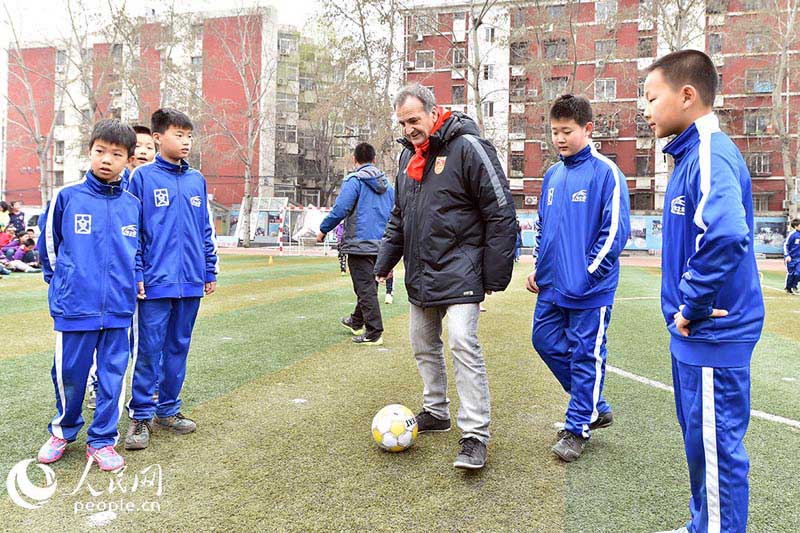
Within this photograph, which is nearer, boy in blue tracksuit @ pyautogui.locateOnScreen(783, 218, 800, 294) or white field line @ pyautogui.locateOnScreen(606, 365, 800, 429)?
white field line @ pyautogui.locateOnScreen(606, 365, 800, 429)

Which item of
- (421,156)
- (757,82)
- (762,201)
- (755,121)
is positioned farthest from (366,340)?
(755,121)

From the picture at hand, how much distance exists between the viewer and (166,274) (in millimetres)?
4074

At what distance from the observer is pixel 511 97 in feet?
153

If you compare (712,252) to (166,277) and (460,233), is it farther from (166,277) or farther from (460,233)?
(166,277)

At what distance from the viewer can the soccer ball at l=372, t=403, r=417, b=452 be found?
3.79 meters

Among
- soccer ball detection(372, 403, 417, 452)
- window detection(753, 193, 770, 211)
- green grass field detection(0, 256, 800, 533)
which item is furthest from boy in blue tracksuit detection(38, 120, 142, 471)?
window detection(753, 193, 770, 211)

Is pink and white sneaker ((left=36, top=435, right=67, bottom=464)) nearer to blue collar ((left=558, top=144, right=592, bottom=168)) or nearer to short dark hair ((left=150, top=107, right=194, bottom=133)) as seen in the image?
short dark hair ((left=150, top=107, right=194, bottom=133))

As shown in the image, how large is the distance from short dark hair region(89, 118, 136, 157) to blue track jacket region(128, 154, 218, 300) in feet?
1.37

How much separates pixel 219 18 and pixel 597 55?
85.2 ft

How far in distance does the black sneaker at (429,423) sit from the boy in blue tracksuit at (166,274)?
4.94 ft

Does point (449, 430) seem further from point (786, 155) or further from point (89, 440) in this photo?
point (786, 155)

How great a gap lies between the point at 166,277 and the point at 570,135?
271 centimetres

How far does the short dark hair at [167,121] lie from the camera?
13.7 feet

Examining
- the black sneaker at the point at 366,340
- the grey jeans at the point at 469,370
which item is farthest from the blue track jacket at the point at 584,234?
the black sneaker at the point at 366,340
